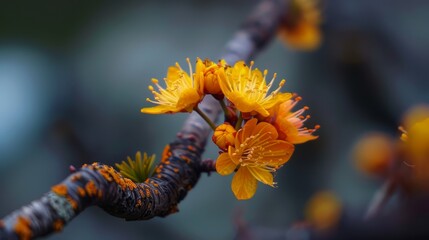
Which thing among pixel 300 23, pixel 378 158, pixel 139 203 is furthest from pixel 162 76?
pixel 139 203

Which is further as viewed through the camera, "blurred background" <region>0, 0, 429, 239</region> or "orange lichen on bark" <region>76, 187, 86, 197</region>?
"blurred background" <region>0, 0, 429, 239</region>

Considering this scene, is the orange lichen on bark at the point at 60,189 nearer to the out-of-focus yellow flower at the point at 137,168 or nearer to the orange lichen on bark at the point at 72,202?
the orange lichen on bark at the point at 72,202

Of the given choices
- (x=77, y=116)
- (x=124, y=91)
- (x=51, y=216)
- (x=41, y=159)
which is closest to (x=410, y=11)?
(x=124, y=91)

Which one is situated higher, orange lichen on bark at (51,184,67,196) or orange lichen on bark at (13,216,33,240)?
orange lichen on bark at (51,184,67,196)

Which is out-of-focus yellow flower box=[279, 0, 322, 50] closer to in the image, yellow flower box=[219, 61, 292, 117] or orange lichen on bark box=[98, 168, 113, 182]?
yellow flower box=[219, 61, 292, 117]

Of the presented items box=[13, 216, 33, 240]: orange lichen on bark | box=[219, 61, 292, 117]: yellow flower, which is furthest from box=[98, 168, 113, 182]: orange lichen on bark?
box=[219, 61, 292, 117]: yellow flower

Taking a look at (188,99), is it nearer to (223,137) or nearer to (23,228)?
(223,137)

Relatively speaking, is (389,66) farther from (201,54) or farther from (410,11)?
(201,54)

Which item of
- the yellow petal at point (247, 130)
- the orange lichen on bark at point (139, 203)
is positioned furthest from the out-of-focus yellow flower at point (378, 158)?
the orange lichen on bark at point (139, 203)
